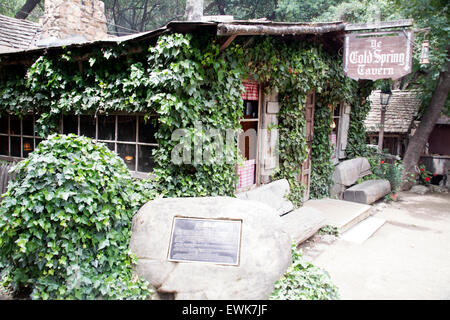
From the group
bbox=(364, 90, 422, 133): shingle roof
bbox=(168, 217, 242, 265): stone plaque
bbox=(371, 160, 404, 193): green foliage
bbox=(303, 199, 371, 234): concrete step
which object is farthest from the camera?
bbox=(364, 90, 422, 133): shingle roof

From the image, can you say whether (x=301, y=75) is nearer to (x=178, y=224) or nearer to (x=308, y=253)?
(x=308, y=253)

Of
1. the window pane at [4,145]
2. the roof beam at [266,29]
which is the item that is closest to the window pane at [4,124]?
the window pane at [4,145]

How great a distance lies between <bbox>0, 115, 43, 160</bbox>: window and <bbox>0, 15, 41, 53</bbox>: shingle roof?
8.28 feet

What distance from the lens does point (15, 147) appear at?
24.5ft

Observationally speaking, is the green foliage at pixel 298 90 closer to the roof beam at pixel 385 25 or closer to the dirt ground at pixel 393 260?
the roof beam at pixel 385 25

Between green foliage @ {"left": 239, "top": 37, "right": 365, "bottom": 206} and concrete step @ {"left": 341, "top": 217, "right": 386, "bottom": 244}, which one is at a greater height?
green foliage @ {"left": 239, "top": 37, "right": 365, "bottom": 206}

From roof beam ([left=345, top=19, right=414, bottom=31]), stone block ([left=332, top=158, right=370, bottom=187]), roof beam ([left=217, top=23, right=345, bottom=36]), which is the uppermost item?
roof beam ([left=345, top=19, right=414, bottom=31])

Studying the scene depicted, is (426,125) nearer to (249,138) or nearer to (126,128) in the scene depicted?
(249,138)

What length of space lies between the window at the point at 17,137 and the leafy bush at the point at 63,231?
3502 mm

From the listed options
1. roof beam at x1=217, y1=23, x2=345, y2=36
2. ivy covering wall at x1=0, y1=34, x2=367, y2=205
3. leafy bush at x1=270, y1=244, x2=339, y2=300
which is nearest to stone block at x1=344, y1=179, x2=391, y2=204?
ivy covering wall at x1=0, y1=34, x2=367, y2=205

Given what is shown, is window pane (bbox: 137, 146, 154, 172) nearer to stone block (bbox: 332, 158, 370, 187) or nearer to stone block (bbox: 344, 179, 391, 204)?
stone block (bbox: 332, 158, 370, 187)

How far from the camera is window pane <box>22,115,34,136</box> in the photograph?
7180mm

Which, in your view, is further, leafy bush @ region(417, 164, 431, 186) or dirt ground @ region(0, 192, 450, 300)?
leafy bush @ region(417, 164, 431, 186)

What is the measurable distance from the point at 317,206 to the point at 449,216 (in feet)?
10.9
